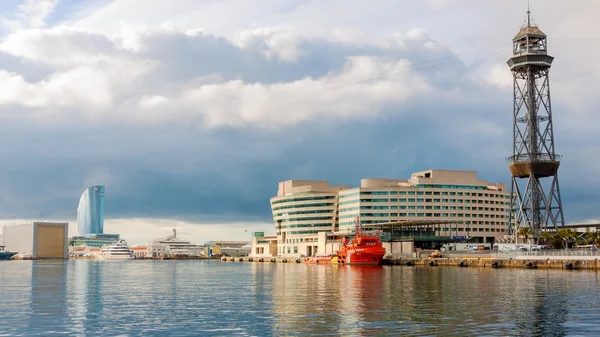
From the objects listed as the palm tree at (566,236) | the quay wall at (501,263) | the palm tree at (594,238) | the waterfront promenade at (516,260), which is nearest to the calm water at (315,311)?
the quay wall at (501,263)

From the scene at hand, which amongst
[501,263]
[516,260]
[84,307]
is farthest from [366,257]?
[84,307]

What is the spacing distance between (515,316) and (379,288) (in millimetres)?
33541

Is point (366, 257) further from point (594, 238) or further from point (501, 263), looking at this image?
point (594, 238)

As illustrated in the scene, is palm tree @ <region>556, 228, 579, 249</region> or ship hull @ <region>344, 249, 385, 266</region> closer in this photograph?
palm tree @ <region>556, 228, 579, 249</region>

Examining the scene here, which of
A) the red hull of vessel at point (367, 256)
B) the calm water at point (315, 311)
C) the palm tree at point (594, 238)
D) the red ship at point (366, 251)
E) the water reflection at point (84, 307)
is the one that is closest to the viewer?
the calm water at point (315, 311)

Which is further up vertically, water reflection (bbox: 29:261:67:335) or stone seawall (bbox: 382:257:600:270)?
stone seawall (bbox: 382:257:600:270)

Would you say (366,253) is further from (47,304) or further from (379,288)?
(47,304)

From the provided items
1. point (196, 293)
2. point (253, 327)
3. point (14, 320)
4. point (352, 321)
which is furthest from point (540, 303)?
point (14, 320)

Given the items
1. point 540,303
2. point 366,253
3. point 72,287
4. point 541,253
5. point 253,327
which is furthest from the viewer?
point 366,253

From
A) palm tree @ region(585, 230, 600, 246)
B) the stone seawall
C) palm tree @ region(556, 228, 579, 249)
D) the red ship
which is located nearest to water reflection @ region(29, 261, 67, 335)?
the stone seawall

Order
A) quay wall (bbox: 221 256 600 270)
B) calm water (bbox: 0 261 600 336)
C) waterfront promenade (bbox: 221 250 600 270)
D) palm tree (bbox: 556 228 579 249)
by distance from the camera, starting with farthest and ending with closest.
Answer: palm tree (bbox: 556 228 579 249)
waterfront promenade (bbox: 221 250 600 270)
quay wall (bbox: 221 256 600 270)
calm water (bbox: 0 261 600 336)

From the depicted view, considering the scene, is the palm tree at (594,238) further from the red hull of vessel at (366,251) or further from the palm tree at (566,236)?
the red hull of vessel at (366,251)

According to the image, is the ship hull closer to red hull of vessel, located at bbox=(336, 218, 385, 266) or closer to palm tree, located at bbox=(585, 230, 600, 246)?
red hull of vessel, located at bbox=(336, 218, 385, 266)

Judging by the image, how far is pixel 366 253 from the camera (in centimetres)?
18838
